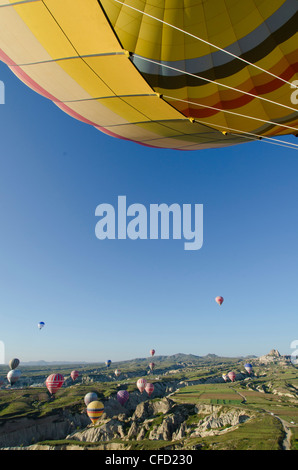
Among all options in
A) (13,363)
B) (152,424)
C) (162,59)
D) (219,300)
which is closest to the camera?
(162,59)

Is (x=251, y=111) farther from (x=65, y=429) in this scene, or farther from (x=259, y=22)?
(x=65, y=429)

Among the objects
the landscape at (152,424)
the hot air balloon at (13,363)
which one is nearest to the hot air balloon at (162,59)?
the landscape at (152,424)

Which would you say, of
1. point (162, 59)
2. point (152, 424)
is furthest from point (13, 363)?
point (162, 59)

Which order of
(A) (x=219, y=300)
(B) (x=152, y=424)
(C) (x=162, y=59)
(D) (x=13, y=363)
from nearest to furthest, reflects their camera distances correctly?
(C) (x=162, y=59), (B) (x=152, y=424), (A) (x=219, y=300), (D) (x=13, y=363)

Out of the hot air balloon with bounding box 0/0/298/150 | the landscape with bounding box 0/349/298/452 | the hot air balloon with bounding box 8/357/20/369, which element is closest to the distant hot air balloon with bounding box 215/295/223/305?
the landscape with bounding box 0/349/298/452

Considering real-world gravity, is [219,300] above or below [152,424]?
above

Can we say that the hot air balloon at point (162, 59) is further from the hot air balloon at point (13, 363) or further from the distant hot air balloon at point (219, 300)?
the hot air balloon at point (13, 363)

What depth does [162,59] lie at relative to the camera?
8.13 meters

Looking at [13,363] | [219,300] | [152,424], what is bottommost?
[152,424]

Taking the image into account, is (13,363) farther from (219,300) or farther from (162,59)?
(162,59)

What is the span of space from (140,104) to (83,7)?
3.22 meters

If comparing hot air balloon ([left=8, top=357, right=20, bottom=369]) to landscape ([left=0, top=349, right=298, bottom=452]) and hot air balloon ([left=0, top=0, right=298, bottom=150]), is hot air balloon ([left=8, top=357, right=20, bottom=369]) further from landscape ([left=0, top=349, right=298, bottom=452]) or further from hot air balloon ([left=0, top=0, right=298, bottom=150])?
hot air balloon ([left=0, top=0, right=298, bottom=150])

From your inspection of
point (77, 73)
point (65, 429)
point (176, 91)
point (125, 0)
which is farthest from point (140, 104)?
point (65, 429)

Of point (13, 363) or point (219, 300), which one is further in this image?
point (13, 363)
